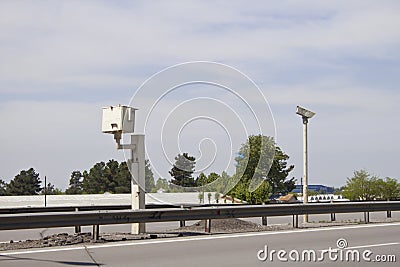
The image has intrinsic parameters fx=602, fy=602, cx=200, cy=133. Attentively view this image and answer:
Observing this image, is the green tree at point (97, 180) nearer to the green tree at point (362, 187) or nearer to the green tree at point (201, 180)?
the green tree at point (362, 187)

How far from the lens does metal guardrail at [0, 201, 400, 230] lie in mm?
12738

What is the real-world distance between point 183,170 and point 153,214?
→ 163 inches

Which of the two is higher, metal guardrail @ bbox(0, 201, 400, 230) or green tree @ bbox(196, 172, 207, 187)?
green tree @ bbox(196, 172, 207, 187)

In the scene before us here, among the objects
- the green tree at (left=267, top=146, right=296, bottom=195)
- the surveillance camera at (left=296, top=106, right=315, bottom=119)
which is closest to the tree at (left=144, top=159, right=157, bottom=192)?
the surveillance camera at (left=296, top=106, right=315, bottom=119)

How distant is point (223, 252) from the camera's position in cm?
1248

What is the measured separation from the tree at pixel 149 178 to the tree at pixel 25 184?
331 feet

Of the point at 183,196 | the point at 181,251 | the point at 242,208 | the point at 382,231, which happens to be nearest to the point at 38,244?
the point at 181,251

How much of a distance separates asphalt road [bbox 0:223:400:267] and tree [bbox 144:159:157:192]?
248 centimetres

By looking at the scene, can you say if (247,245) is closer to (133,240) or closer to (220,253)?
(220,253)

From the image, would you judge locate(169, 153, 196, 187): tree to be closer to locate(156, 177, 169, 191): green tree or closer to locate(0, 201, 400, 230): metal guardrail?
locate(156, 177, 169, 191): green tree

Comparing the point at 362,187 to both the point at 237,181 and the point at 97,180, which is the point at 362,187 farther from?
the point at 97,180

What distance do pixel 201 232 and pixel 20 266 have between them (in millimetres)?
6840

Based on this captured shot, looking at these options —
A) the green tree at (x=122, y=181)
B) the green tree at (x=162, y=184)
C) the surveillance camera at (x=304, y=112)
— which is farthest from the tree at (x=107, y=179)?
the green tree at (x=162, y=184)

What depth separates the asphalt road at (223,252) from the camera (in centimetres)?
1110
